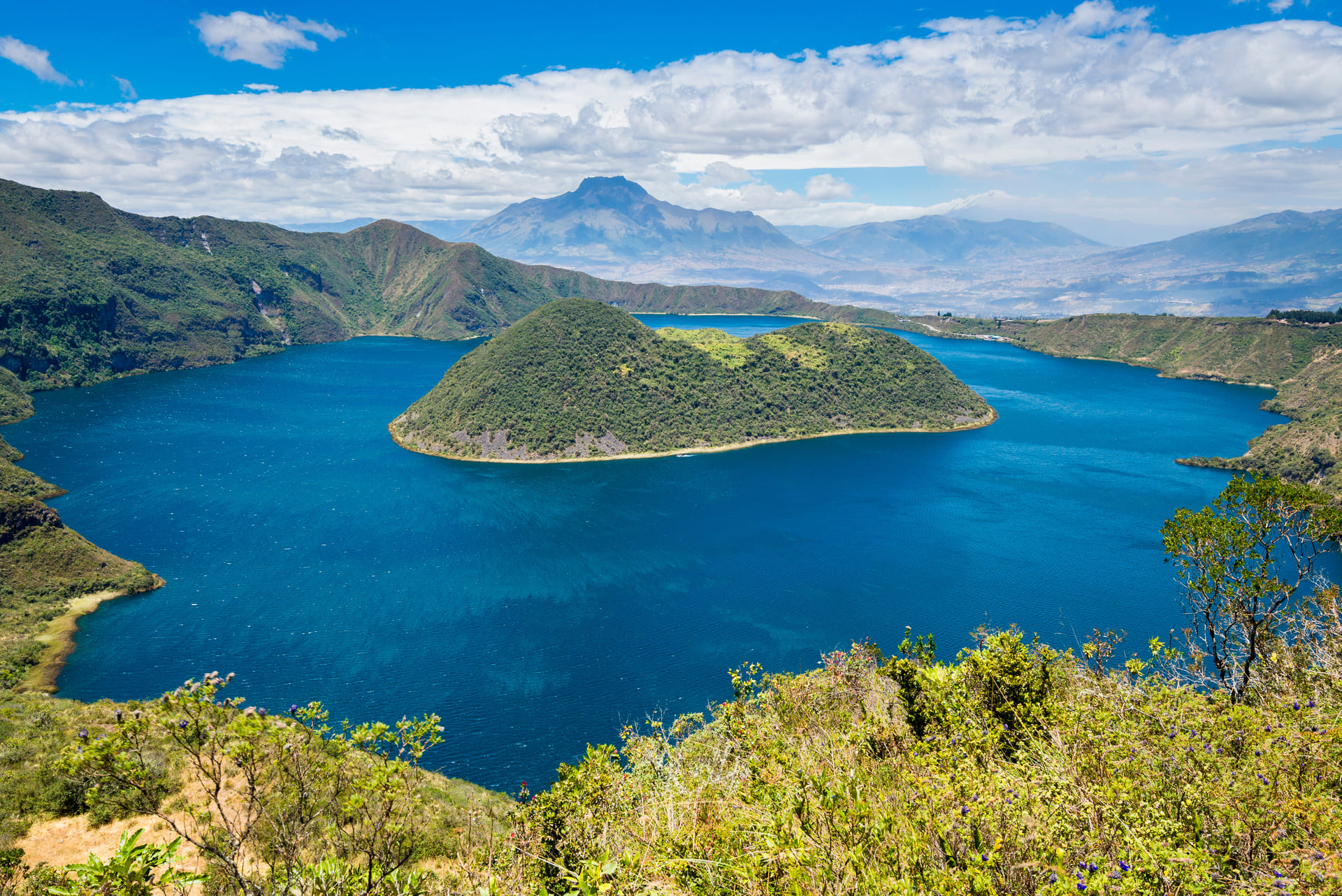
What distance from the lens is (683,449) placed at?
13088 centimetres

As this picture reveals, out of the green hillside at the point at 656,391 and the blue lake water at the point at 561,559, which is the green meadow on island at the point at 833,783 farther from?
the green hillside at the point at 656,391

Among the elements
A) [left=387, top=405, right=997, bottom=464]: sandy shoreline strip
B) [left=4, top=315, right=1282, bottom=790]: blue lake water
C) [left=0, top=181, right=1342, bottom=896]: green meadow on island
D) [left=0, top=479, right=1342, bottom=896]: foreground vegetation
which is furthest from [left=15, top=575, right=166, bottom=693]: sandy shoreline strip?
[left=387, top=405, right=997, bottom=464]: sandy shoreline strip

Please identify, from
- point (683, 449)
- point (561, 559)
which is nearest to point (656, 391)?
point (683, 449)

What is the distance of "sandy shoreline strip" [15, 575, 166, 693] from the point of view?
176ft

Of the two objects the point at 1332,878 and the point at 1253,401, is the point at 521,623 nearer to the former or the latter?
the point at 1332,878

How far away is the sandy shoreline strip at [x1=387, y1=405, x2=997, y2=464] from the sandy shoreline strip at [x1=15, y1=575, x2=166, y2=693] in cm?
5660

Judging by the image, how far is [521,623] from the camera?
65.6 meters

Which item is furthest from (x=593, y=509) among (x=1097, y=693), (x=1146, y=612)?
(x=1097, y=693)

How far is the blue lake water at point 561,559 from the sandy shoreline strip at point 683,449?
312cm

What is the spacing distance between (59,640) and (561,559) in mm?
48943

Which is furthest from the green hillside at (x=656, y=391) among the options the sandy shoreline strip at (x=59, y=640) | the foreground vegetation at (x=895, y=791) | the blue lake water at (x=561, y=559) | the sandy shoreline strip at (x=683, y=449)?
the foreground vegetation at (x=895, y=791)

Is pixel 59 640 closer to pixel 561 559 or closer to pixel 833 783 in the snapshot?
pixel 561 559

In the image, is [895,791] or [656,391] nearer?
[895,791]

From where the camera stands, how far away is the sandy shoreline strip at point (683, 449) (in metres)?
122
